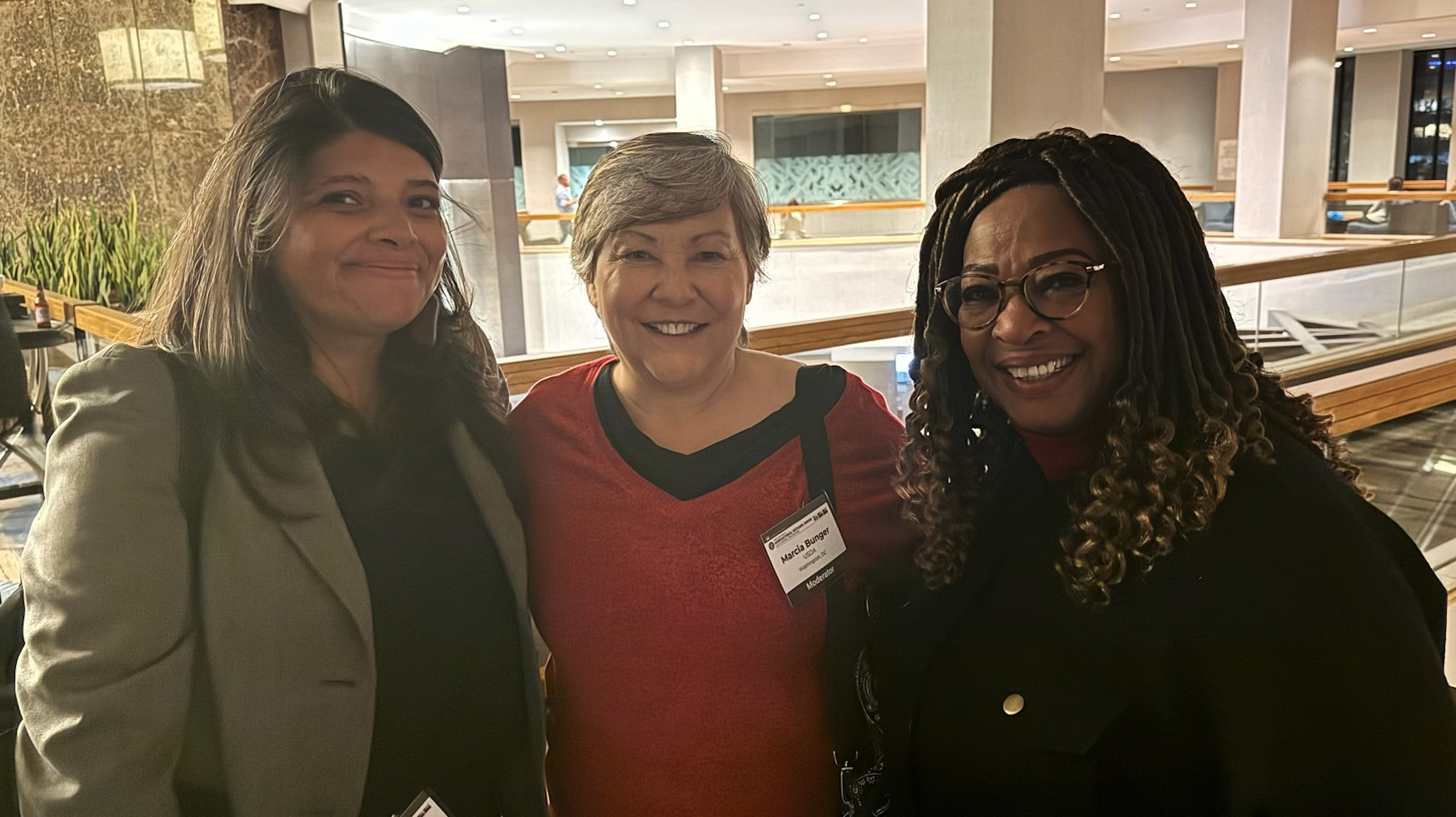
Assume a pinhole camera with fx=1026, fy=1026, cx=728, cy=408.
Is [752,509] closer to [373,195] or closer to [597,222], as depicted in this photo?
[597,222]

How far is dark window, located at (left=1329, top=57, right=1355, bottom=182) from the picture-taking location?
67.7ft

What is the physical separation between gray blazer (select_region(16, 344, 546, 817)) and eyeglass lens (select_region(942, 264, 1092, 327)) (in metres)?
0.89

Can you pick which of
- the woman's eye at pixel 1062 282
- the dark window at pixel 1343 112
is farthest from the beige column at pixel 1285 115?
the woman's eye at pixel 1062 282

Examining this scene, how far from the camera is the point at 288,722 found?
1.31m

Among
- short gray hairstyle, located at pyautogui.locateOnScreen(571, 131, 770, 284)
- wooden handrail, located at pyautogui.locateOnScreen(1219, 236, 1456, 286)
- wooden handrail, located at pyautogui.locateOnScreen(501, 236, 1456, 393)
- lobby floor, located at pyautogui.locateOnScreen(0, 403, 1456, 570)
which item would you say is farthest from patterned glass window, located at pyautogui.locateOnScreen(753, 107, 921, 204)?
short gray hairstyle, located at pyautogui.locateOnScreen(571, 131, 770, 284)

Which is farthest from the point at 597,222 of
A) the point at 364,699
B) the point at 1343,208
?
the point at 1343,208

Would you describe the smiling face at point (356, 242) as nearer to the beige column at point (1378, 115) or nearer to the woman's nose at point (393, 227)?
the woman's nose at point (393, 227)

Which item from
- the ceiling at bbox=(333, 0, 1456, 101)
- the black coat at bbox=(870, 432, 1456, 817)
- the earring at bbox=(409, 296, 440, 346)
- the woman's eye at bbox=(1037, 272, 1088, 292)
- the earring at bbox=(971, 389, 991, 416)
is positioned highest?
the ceiling at bbox=(333, 0, 1456, 101)

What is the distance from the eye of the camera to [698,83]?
16.4 m

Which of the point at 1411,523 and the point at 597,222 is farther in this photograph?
the point at 1411,523

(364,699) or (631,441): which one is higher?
(631,441)

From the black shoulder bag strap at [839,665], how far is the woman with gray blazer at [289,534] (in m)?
0.46

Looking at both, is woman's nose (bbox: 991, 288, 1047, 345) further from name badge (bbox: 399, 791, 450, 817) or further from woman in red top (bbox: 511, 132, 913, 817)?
name badge (bbox: 399, 791, 450, 817)

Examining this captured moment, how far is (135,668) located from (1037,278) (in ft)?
3.89
